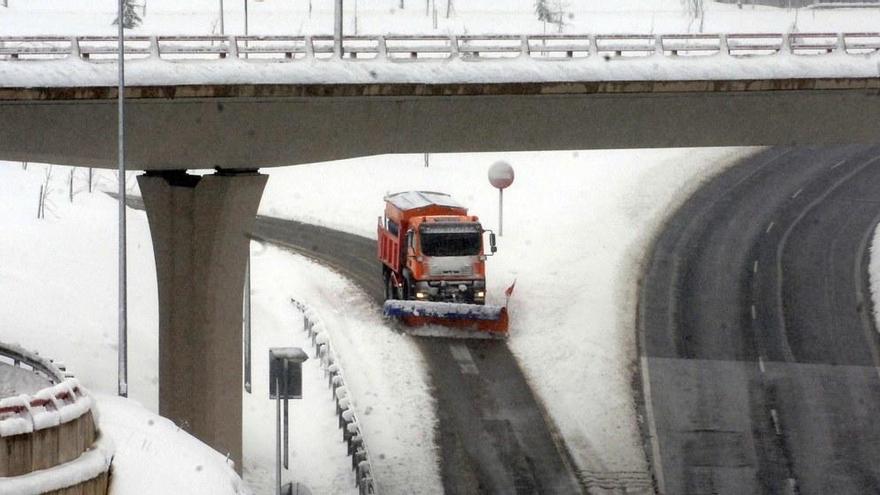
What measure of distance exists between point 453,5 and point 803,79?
199ft

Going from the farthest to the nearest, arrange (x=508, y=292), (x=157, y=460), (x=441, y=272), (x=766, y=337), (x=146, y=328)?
(x=508, y=292), (x=441, y=272), (x=766, y=337), (x=146, y=328), (x=157, y=460)

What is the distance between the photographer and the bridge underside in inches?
1206

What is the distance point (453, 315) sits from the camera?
43.5 meters

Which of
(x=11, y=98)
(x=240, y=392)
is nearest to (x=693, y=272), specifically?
(x=240, y=392)

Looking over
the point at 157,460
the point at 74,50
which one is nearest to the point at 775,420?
the point at 74,50

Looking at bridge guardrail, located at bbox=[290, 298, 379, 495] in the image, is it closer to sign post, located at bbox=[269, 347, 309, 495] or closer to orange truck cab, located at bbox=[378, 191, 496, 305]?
orange truck cab, located at bbox=[378, 191, 496, 305]

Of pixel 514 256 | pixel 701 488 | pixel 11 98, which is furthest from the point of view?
pixel 514 256

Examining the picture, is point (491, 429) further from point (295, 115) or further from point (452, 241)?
point (452, 241)

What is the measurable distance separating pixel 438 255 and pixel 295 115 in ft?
40.8

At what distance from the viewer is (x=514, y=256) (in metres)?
52.8

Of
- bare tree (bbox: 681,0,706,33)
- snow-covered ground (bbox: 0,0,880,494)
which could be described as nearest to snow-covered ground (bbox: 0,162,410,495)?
snow-covered ground (bbox: 0,0,880,494)

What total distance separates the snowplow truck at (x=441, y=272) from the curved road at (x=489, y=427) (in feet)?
2.31

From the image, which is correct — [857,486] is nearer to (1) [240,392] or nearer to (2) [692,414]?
(2) [692,414]

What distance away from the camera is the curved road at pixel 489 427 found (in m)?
32.9
